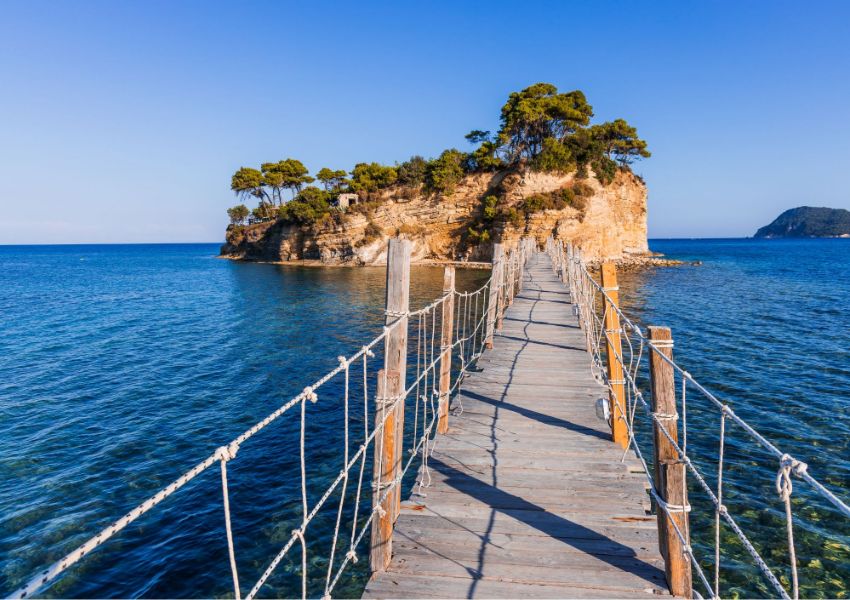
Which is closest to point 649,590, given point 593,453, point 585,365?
point 593,453

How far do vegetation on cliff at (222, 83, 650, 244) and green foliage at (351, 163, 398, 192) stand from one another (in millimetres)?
124

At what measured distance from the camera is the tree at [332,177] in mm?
67000

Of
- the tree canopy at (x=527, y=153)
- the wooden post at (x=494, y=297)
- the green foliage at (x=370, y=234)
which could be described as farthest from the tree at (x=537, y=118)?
the wooden post at (x=494, y=297)

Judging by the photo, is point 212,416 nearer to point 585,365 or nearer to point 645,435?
point 585,365

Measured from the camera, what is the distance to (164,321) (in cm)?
2380

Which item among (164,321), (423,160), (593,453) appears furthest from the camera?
(423,160)

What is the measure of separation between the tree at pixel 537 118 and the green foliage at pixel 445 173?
556 centimetres

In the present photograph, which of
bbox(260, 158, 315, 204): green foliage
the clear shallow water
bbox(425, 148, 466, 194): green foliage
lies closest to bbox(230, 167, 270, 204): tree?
bbox(260, 158, 315, 204): green foliage

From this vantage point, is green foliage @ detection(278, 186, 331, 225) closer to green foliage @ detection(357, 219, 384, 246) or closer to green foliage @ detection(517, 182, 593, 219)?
green foliage @ detection(357, 219, 384, 246)

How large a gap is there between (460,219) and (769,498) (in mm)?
46383

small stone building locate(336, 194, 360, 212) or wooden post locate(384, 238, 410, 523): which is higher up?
small stone building locate(336, 194, 360, 212)

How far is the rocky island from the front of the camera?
154 feet

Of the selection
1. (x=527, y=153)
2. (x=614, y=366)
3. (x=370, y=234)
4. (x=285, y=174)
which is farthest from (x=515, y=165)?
(x=614, y=366)

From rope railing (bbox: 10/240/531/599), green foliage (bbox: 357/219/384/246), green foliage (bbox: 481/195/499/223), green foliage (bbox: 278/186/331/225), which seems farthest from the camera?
green foliage (bbox: 278/186/331/225)
